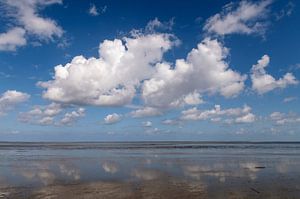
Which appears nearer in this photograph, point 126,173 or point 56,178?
point 56,178

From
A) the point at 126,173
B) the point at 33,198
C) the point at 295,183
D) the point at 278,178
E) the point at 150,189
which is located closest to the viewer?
the point at 33,198

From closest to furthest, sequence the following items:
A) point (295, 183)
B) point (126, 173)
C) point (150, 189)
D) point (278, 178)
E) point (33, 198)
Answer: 1. point (33, 198)
2. point (150, 189)
3. point (295, 183)
4. point (278, 178)
5. point (126, 173)

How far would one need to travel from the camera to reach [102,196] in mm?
18547

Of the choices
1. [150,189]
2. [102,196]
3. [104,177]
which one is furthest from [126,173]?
[102,196]

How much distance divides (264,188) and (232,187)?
1.77 metres

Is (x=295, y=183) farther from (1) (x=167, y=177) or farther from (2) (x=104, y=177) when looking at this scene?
(2) (x=104, y=177)

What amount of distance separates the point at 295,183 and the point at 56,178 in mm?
15704

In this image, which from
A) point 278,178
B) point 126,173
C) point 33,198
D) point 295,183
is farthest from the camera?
point 126,173

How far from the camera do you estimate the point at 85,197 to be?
18219 mm

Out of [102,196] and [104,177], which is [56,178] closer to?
[104,177]

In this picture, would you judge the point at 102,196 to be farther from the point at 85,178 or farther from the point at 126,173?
the point at 126,173

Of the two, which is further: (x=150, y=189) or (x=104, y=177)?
(x=104, y=177)

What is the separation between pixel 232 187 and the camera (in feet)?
69.2

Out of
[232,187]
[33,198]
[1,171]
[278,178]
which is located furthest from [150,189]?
[1,171]
